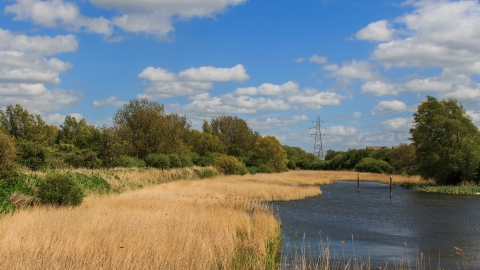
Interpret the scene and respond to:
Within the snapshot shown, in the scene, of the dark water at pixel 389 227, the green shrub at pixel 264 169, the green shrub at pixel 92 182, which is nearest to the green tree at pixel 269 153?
the green shrub at pixel 264 169

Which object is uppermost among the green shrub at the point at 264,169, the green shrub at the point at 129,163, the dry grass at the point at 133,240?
the green shrub at the point at 129,163

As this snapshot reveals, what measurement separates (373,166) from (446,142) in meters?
31.9

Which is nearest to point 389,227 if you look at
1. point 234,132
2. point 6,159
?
point 6,159

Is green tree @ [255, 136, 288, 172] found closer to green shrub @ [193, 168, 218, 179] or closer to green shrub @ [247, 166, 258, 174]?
green shrub @ [247, 166, 258, 174]

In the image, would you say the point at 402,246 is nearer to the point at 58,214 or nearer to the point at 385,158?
the point at 58,214

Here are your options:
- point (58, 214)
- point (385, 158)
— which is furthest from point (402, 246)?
point (385, 158)

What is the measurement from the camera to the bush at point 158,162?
38594mm

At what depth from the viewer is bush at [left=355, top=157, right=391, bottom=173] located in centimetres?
7263

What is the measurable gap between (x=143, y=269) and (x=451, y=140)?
42.4m

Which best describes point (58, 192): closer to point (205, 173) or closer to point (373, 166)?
point (205, 173)

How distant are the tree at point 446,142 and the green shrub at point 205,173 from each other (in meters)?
21.6

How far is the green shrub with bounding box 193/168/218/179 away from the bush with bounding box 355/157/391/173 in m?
36.4

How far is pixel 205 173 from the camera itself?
1750 inches

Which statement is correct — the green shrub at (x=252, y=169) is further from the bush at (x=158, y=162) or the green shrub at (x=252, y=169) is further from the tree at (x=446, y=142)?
the tree at (x=446, y=142)
